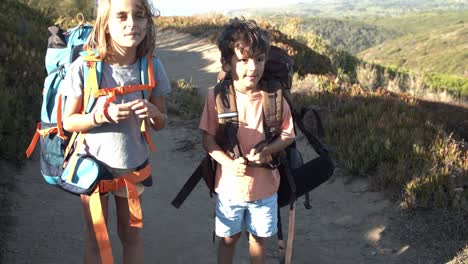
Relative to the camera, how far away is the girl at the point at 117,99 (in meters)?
2.57

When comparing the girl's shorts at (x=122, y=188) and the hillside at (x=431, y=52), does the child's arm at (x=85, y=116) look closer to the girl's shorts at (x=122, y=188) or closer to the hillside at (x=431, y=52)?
the girl's shorts at (x=122, y=188)

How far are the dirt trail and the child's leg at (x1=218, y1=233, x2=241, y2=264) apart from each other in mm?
1135

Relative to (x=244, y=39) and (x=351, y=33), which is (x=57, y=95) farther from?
(x=351, y=33)

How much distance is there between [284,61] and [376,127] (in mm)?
3901

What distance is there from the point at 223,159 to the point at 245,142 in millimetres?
162

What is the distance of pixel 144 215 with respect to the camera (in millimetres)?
5359

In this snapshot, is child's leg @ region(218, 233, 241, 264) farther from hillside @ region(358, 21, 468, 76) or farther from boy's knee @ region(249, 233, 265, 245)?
hillside @ region(358, 21, 468, 76)

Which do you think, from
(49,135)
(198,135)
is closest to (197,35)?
(198,135)

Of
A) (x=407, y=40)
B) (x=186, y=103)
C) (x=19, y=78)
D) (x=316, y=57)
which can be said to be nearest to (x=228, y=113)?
(x=19, y=78)

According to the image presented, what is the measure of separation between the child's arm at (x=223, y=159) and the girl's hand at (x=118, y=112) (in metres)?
0.73

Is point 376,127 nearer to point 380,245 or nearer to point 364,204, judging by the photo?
point 364,204

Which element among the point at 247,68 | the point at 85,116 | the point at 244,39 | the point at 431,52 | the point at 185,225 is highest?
the point at 244,39

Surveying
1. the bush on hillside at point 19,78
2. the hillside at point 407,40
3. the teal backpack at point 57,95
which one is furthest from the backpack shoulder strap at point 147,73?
the hillside at point 407,40

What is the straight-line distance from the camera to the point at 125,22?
2.62 metres
